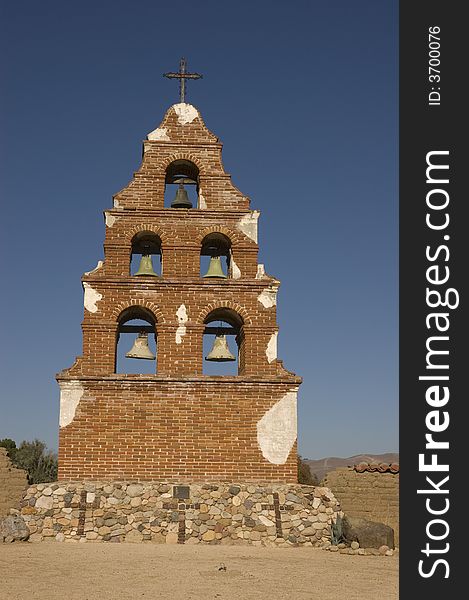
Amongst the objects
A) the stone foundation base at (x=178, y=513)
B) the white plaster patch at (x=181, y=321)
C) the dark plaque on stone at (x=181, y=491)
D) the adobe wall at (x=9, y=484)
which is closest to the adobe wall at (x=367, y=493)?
the stone foundation base at (x=178, y=513)

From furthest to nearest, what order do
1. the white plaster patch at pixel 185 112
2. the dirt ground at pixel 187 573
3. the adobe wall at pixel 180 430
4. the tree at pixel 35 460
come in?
the tree at pixel 35 460 < the white plaster patch at pixel 185 112 < the adobe wall at pixel 180 430 < the dirt ground at pixel 187 573

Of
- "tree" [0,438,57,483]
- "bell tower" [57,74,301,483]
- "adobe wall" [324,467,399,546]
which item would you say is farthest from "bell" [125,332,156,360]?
"tree" [0,438,57,483]

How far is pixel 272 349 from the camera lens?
16.3m

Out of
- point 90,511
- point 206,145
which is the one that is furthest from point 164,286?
point 90,511

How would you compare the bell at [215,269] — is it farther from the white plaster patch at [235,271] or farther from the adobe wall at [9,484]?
the adobe wall at [9,484]

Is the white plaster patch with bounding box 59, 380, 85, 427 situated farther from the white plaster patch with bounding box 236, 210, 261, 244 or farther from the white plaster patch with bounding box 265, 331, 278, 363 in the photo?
the white plaster patch with bounding box 236, 210, 261, 244

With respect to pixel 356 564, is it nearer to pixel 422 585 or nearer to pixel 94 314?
pixel 422 585

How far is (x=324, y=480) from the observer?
54.4 ft

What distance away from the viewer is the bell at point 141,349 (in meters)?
16.5

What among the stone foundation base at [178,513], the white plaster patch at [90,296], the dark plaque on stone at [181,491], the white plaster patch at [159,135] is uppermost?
the white plaster patch at [159,135]

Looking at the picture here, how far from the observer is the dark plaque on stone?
14922mm

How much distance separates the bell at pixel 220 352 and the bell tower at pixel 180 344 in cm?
3

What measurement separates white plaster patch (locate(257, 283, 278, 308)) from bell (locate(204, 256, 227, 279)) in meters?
0.93

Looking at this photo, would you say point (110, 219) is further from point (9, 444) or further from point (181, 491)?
point (9, 444)
